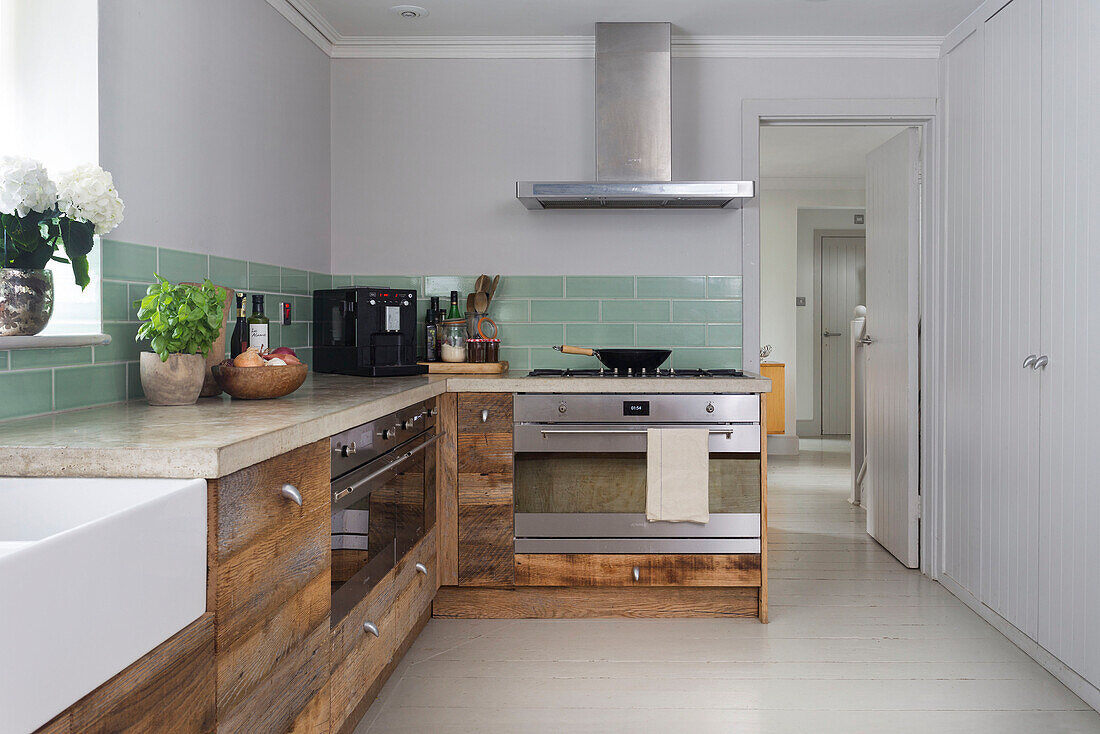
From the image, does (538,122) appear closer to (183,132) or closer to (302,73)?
(302,73)

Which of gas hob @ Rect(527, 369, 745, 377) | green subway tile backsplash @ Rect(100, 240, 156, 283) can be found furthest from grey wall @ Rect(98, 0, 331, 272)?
gas hob @ Rect(527, 369, 745, 377)

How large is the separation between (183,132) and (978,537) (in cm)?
308

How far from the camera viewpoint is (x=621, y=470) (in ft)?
9.79

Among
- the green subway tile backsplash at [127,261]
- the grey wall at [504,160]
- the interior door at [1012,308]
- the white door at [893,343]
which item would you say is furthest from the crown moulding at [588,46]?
the green subway tile backsplash at [127,261]

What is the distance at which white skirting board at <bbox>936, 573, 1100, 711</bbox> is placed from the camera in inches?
91.2

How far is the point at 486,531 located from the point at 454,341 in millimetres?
883

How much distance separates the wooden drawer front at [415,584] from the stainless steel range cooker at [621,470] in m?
0.35

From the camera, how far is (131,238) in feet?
6.90

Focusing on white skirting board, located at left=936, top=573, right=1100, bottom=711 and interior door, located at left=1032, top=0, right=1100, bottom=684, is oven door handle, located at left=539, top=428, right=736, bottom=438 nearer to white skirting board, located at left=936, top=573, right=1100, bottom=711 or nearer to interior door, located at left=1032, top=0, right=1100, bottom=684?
interior door, located at left=1032, top=0, right=1100, bottom=684

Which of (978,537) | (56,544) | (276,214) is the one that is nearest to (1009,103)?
(978,537)

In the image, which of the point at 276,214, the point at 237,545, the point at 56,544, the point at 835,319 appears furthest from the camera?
the point at 835,319

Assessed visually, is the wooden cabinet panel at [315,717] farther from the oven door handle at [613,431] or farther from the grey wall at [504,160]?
the grey wall at [504,160]

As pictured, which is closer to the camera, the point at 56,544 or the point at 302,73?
the point at 56,544

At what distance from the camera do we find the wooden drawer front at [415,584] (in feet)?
8.04
